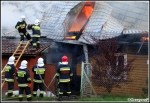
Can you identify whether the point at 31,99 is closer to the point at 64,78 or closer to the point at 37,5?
the point at 64,78

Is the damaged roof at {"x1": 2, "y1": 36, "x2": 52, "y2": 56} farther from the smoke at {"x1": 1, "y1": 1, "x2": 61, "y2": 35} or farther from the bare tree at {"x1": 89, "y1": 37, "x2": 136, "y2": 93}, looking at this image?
the bare tree at {"x1": 89, "y1": 37, "x2": 136, "y2": 93}

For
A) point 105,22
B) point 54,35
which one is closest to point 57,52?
point 54,35

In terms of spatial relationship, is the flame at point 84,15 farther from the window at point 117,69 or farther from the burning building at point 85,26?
the window at point 117,69

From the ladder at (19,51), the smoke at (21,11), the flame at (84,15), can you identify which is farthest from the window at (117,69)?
the smoke at (21,11)

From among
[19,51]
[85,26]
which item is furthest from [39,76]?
[85,26]

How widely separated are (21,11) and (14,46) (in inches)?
126

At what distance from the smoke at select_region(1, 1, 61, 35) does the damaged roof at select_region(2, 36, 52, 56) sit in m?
0.92

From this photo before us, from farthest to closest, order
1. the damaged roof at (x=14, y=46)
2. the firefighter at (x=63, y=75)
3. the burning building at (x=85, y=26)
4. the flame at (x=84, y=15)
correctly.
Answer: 1. the flame at (x=84, y=15)
2. the burning building at (x=85, y=26)
3. the damaged roof at (x=14, y=46)
4. the firefighter at (x=63, y=75)

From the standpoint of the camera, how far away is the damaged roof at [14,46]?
1101 cm

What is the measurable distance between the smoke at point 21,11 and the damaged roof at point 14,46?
36.3 inches

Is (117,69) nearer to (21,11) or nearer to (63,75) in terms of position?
(63,75)

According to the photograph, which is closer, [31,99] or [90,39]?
[31,99]

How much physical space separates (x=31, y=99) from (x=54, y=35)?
178 inches

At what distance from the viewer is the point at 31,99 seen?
29.0 ft
